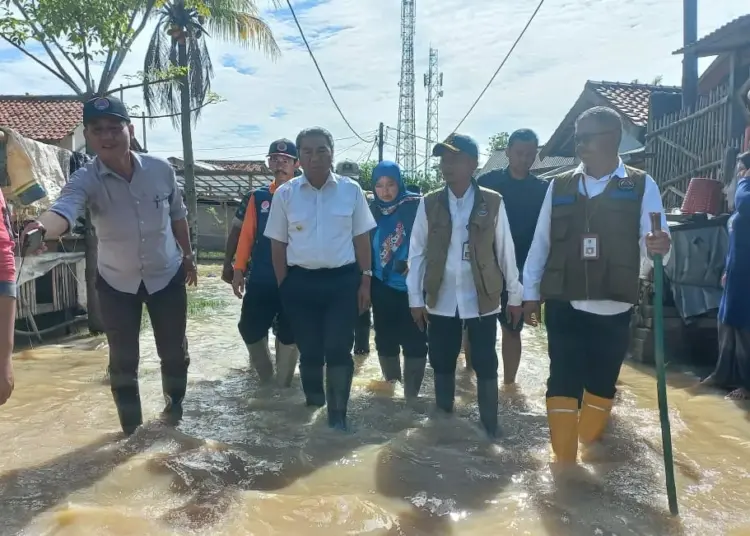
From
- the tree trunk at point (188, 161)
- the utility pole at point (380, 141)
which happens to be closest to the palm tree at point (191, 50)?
the tree trunk at point (188, 161)

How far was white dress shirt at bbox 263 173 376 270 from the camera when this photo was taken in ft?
13.0

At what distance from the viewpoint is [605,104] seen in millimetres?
13000

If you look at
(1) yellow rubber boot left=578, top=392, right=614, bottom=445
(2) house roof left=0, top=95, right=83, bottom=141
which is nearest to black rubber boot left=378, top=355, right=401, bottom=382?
(1) yellow rubber boot left=578, top=392, right=614, bottom=445

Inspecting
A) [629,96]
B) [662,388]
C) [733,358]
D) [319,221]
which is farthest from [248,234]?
[629,96]

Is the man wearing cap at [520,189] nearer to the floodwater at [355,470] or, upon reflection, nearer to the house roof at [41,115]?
the floodwater at [355,470]

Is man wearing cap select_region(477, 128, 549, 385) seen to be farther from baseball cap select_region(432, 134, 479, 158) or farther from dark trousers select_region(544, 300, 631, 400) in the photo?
dark trousers select_region(544, 300, 631, 400)

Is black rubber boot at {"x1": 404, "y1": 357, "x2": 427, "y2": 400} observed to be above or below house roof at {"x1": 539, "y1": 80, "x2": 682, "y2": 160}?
below

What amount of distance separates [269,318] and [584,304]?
2643 millimetres

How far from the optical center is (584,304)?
3.32 meters

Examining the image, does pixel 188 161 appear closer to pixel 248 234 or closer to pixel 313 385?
pixel 248 234

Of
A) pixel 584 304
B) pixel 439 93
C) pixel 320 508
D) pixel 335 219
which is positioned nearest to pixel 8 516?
pixel 320 508

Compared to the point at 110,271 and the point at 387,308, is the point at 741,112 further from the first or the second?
the point at 110,271

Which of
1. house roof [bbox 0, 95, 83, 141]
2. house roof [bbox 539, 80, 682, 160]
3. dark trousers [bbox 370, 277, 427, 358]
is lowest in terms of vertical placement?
dark trousers [bbox 370, 277, 427, 358]

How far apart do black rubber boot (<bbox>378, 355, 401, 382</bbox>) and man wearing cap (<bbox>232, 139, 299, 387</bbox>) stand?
72cm
